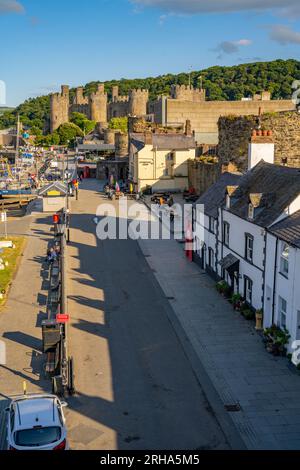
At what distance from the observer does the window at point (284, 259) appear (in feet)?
60.8

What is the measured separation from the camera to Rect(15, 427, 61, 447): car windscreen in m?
12.5

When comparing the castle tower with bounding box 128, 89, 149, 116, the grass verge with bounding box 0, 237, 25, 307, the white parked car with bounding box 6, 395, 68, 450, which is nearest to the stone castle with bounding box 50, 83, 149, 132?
the castle tower with bounding box 128, 89, 149, 116

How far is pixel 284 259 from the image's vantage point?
1875 cm

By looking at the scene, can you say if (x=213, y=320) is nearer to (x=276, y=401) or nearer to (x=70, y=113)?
(x=276, y=401)

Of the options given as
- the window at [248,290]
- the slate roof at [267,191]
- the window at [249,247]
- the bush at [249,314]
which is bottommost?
the bush at [249,314]

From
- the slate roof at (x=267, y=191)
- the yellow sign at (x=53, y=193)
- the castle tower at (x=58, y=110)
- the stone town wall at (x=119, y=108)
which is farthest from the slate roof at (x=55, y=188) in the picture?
the castle tower at (x=58, y=110)

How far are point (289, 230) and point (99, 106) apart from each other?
121791 mm

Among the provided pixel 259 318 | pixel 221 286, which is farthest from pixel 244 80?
pixel 259 318

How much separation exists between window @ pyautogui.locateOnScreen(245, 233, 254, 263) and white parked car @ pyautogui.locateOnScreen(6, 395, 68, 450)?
10657 millimetres

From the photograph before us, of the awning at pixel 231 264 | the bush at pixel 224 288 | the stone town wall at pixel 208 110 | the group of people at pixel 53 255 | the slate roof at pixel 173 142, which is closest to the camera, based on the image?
the awning at pixel 231 264

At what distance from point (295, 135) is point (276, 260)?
51.7ft

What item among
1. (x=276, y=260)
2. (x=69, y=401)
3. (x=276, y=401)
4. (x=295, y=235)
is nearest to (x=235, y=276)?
(x=276, y=260)

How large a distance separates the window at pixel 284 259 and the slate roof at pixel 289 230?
393 millimetres

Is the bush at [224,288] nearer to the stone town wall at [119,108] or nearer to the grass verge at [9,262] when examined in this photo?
the grass verge at [9,262]
